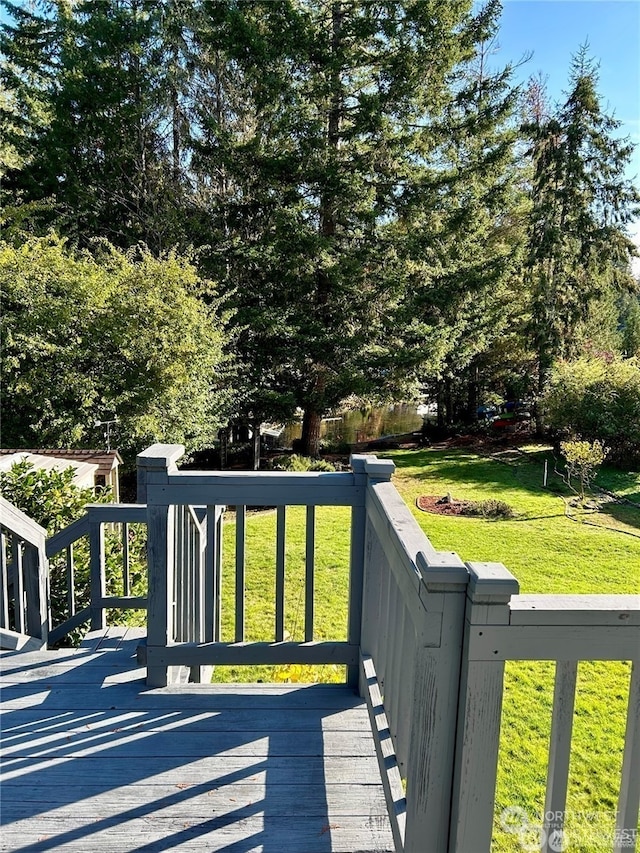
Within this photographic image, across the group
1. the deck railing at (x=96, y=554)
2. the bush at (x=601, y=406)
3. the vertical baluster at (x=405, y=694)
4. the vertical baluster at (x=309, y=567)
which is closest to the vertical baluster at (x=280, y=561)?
the vertical baluster at (x=309, y=567)

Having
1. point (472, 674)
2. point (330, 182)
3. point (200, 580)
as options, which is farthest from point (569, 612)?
point (330, 182)

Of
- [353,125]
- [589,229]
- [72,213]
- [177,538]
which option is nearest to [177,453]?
[177,538]

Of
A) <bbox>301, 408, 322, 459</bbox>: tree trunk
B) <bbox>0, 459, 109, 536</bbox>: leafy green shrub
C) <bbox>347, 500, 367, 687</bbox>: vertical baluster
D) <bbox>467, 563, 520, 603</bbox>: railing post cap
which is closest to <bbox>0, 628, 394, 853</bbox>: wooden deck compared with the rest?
<bbox>347, 500, 367, 687</bbox>: vertical baluster

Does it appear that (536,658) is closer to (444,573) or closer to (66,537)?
(444,573)

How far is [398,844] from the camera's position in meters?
1.47

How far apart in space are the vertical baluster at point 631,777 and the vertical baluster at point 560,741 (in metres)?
0.11

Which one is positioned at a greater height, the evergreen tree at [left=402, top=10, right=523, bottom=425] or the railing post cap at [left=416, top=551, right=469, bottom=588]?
the evergreen tree at [left=402, top=10, right=523, bottom=425]

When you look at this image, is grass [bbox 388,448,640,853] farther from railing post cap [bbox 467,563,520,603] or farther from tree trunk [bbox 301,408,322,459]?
tree trunk [bbox 301,408,322,459]

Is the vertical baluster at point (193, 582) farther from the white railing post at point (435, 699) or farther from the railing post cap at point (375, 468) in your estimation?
the white railing post at point (435, 699)

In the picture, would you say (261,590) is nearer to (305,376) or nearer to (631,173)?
(305,376)

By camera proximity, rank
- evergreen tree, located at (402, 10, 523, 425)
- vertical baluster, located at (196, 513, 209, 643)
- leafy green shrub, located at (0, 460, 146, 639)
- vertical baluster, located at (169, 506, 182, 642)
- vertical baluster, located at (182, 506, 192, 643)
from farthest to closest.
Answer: evergreen tree, located at (402, 10, 523, 425), leafy green shrub, located at (0, 460, 146, 639), vertical baluster, located at (196, 513, 209, 643), vertical baluster, located at (182, 506, 192, 643), vertical baluster, located at (169, 506, 182, 642)

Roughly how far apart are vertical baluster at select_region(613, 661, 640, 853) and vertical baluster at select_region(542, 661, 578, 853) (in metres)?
0.11

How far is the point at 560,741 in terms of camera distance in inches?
45.0

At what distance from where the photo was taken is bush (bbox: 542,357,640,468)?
42.0ft
